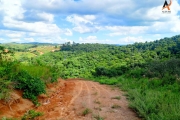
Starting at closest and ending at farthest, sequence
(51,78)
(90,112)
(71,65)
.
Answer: (90,112) < (51,78) < (71,65)

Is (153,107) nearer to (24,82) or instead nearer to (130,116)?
(130,116)

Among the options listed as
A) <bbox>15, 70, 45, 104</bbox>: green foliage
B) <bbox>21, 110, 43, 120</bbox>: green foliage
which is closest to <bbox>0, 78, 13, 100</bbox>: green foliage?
<bbox>21, 110, 43, 120</bbox>: green foliage

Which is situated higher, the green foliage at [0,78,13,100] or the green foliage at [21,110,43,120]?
the green foliage at [0,78,13,100]

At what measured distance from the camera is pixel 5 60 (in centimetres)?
725

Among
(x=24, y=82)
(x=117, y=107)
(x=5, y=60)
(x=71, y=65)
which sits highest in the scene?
(x=5, y=60)

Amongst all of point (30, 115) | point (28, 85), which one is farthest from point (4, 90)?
point (28, 85)

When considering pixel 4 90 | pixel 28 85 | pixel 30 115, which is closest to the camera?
pixel 4 90

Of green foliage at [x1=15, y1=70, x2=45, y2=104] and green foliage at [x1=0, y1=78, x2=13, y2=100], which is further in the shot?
green foliage at [x1=15, y1=70, x2=45, y2=104]

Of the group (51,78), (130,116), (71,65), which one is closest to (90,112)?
(130,116)

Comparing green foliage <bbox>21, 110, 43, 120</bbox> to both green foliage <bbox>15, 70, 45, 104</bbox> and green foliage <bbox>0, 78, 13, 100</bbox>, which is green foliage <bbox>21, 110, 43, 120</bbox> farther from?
green foliage <bbox>15, 70, 45, 104</bbox>

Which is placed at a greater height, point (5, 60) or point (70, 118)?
point (5, 60)

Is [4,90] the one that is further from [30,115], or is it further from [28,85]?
[28,85]

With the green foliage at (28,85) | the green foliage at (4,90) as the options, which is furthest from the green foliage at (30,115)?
the green foliage at (28,85)

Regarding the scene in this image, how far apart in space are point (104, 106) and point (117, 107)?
499 millimetres
